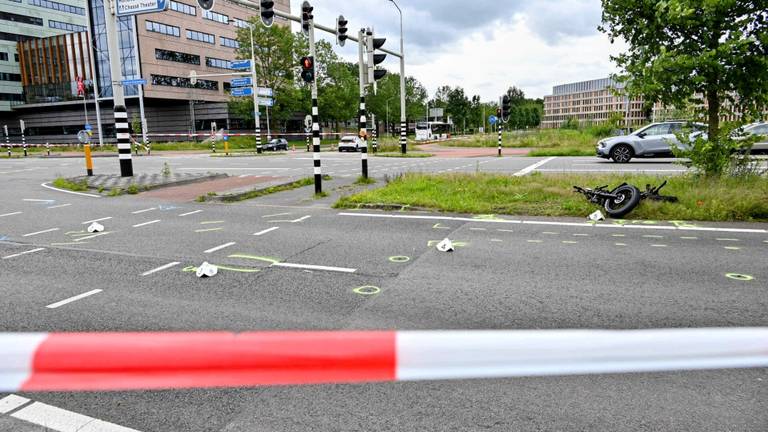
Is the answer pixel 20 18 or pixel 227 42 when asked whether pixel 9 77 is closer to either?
pixel 20 18

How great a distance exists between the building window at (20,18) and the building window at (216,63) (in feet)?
96.9

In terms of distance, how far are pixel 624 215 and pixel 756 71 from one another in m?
3.95

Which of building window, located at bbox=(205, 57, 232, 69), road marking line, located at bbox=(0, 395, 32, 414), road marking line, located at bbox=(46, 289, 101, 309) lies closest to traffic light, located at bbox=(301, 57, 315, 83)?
road marking line, located at bbox=(46, 289, 101, 309)

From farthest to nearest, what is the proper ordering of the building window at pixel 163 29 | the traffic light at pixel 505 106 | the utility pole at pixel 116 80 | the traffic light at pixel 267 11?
the building window at pixel 163 29, the traffic light at pixel 505 106, the utility pole at pixel 116 80, the traffic light at pixel 267 11

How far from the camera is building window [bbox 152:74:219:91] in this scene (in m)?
57.1

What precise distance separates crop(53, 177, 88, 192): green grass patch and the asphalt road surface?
14.4 feet

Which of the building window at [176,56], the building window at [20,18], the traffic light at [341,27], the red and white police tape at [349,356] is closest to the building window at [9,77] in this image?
the building window at [20,18]

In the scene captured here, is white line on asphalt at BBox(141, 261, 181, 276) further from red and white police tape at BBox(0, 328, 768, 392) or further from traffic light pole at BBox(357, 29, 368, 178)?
traffic light pole at BBox(357, 29, 368, 178)

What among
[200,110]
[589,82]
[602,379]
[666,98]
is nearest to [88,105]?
[200,110]

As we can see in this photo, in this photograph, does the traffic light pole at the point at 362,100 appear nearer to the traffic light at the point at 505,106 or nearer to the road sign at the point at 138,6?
the road sign at the point at 138,6

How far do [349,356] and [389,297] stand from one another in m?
3.35

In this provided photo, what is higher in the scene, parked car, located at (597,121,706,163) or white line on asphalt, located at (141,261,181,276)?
parked car, located at (597,121,706,163)

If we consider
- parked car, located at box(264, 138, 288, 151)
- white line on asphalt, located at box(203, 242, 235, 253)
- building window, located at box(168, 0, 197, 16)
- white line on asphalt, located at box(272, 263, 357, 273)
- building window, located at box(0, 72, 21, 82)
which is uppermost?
building window, located at box(168, 0, 197, 16)

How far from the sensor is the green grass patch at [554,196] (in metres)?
8.55
